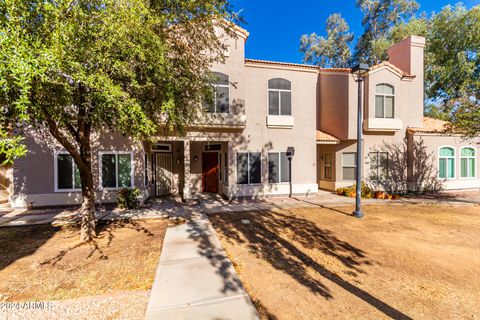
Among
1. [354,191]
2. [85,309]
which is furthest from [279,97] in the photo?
[85,309]

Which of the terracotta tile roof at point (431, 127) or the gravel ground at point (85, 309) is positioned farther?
the terracotta tile roof at point (431, 127)

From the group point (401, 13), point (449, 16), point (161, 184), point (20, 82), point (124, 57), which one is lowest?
point (161, 184)

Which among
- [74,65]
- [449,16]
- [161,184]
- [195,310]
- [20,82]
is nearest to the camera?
[20,82]

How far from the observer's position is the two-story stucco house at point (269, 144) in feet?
31.9

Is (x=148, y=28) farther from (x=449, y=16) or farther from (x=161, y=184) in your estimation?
(x=449, y=16)

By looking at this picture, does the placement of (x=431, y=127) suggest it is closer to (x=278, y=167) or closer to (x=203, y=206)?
(x=278, y=167)

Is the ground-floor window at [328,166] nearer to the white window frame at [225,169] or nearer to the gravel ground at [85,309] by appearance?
the white window frame at [225,169]

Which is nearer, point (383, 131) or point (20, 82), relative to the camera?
point (20, 82)

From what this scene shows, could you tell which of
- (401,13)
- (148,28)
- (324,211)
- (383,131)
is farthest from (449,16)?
(148,28)

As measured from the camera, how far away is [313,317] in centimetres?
311

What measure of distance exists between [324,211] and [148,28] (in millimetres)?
8757

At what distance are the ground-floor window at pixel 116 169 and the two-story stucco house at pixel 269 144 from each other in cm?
4

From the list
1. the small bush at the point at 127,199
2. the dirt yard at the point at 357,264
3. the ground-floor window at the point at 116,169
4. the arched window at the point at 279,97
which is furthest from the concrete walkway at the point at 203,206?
the arched window at the point at 279,97

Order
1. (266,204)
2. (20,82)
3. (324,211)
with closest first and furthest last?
(20,82) < (324,211) < (266,204)
